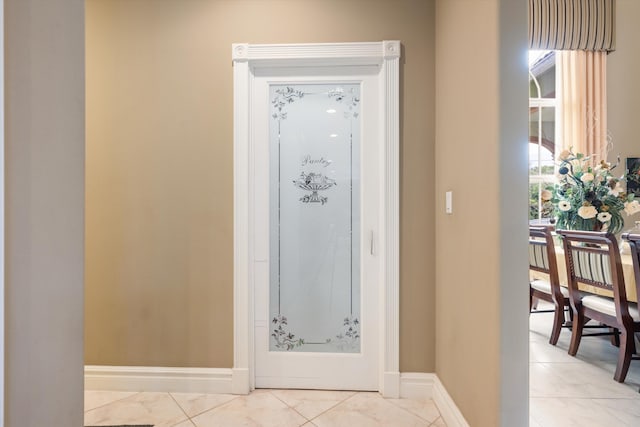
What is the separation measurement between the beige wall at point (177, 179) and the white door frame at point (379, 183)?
60 millimetres

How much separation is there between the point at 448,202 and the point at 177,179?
1.64m

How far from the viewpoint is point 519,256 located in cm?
129

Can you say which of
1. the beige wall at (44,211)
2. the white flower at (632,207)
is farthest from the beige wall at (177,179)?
the white flower at (632,207)

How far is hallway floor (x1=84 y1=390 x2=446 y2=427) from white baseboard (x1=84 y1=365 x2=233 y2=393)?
0.04 metres

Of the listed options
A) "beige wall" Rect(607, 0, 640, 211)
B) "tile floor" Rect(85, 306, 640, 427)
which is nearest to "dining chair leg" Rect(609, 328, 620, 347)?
"tile floor" Rect(85, 306, 640, 427)

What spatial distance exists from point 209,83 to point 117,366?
1904mm

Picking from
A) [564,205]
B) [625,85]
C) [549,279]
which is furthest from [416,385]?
[625,85]

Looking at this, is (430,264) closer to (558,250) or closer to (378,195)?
(378,195)

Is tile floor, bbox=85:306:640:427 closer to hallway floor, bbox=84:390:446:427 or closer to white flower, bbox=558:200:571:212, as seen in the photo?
hallway floor, bbox=84:390:446:427

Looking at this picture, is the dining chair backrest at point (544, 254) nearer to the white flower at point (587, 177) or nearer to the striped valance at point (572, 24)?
the white flower at point (587, 177)

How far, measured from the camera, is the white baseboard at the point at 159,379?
209 cm

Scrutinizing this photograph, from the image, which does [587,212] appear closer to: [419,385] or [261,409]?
[419,385]

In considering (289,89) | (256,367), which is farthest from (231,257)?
(289,89)

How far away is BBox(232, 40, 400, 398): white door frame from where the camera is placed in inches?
79.7
